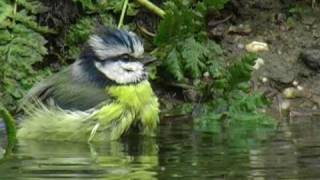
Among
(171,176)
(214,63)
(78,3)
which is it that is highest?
(78,3)

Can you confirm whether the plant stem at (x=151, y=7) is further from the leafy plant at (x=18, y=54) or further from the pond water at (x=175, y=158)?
the pond water at (x=175, y=158)

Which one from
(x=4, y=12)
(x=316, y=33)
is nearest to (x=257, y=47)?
(x=316, y=33)

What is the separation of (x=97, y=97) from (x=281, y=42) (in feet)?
6.05

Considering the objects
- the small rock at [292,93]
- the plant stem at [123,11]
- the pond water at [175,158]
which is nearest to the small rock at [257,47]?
the small rock at [292,93]

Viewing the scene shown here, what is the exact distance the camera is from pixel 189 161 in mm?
4590

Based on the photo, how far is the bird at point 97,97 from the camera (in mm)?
5570

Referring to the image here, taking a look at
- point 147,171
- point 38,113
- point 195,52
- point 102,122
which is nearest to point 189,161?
point 147,171

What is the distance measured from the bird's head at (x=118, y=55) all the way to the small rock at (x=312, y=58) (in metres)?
1.36

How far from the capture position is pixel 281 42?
704cm

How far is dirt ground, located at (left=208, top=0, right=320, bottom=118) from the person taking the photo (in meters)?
6.62

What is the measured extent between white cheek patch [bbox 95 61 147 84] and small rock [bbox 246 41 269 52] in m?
1.30

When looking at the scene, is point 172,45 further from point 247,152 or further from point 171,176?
point 171,176

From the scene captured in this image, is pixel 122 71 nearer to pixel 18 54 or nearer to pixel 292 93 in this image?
pixel 18 54

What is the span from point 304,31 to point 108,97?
76.3 inches
